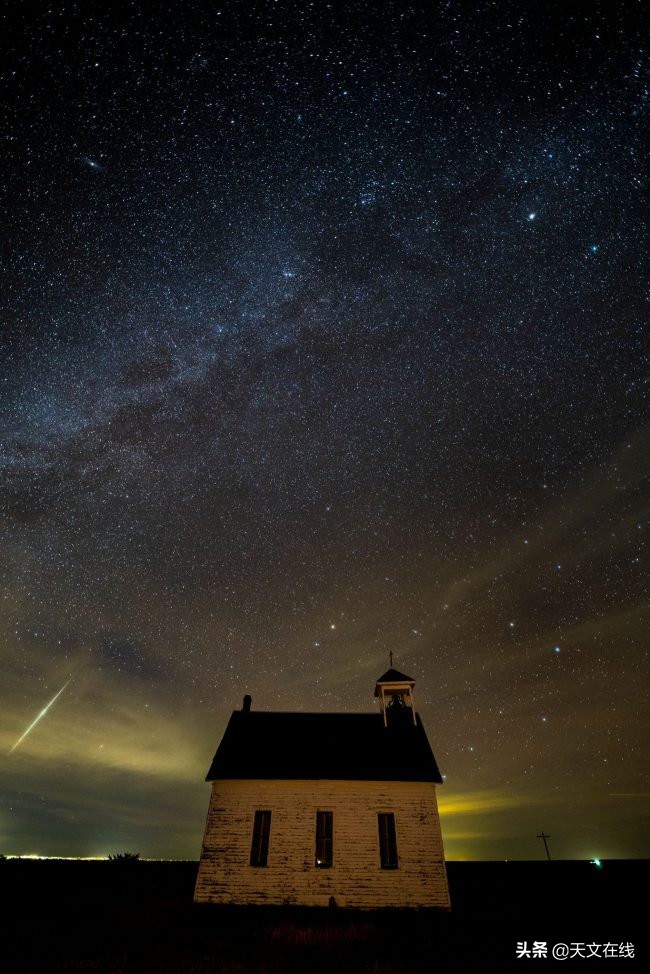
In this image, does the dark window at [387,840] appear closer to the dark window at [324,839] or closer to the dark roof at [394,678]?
the dark window at [324,839]

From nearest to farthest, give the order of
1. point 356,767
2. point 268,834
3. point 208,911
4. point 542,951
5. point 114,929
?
point 542,951 < point 114,929 < point 208,911 < point 268,834 < point 356,767

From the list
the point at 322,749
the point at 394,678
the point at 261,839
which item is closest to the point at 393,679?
the point at 394,678

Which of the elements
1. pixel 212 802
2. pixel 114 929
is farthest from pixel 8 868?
pixel 114 929

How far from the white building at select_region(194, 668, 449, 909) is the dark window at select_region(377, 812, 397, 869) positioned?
30mm

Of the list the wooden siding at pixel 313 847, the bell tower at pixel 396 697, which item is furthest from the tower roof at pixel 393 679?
the wooden siding at pixel 313 847

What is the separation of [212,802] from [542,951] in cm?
1148

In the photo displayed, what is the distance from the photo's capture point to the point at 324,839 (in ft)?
55.3

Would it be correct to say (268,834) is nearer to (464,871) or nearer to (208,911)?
(208,911)

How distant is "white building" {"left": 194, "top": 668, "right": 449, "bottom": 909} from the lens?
16.0 m

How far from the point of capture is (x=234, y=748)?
19578 mm

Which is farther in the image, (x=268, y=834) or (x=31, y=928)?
(x=268, y=834)

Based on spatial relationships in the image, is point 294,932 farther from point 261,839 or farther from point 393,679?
point 393,679

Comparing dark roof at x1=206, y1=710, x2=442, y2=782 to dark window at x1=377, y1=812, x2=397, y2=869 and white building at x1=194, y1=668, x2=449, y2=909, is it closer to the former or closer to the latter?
white building at x1=194, y1=668, x2=449, y2=909

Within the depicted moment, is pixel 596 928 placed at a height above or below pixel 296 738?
below
